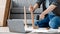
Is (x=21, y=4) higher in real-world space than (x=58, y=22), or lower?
higher

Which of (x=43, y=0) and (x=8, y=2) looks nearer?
(x=43, y=0)

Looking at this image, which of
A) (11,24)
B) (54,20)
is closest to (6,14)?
(54,20)

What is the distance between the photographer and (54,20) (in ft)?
6.21

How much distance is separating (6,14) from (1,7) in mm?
268

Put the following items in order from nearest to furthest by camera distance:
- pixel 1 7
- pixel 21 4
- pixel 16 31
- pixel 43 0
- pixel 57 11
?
pixel 16 31 → pixel 57 11 → pixel 43 0 → pixel 1 7 → pixel 21 4

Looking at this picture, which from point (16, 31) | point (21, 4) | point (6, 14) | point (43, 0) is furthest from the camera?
point (21, 4)

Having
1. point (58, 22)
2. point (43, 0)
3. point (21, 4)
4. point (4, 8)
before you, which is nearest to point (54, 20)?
point (58, 22)

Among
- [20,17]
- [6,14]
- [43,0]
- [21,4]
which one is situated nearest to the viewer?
[43,0]

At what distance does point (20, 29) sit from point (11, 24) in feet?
0.19

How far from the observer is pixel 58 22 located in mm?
1896

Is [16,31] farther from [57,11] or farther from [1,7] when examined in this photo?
[1,7]

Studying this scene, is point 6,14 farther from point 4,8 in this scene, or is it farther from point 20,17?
point 20,17

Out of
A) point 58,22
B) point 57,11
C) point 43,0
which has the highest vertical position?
point 43,0

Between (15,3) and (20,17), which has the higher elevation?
(15,3)
